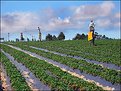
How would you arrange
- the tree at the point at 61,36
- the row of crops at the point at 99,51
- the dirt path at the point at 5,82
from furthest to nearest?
the tree at the point at 61,36, the row of crops at the point at 99,51, the dirt path at the point at 5,82

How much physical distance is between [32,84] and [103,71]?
184 inches

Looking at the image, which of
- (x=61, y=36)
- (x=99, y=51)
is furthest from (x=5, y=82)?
(x=61, y=36)

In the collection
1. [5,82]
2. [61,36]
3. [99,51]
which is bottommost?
[5,82]

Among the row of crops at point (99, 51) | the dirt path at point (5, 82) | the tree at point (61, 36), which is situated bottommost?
the dirt path at point (5, 82)

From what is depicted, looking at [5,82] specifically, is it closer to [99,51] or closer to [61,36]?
[99,51]

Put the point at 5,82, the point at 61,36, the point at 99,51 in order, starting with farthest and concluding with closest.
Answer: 1. the point at 61,36
2. the point at 99,51
3. the point at 5,82

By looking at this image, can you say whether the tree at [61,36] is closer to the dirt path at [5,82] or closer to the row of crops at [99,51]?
the row of crops at [99,51]

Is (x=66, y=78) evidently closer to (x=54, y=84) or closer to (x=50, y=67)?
(x=54, y=84)

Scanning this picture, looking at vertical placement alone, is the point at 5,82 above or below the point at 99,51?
below

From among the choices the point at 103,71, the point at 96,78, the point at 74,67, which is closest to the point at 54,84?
the point at 96,78

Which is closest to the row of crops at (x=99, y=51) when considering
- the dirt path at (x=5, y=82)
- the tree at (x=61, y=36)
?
the dirt path at (x=5, y=82)

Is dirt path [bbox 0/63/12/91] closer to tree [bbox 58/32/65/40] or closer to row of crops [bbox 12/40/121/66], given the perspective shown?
row of crops [bbox 12/40/121/66]

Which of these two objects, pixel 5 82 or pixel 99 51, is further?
pixel 99 51

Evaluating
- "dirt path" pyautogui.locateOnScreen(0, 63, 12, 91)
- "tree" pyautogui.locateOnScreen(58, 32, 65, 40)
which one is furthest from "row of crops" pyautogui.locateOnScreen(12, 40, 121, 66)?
"tree" pyautogui.locateOnScreen(58, 32, 65, 40)
